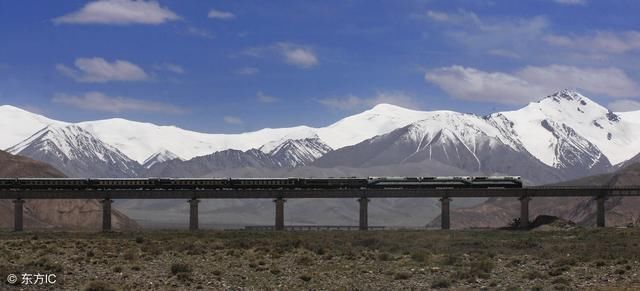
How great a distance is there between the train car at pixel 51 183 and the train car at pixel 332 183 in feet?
90.9

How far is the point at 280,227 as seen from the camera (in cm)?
10744

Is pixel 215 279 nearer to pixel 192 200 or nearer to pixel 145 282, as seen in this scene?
pixel 145 282

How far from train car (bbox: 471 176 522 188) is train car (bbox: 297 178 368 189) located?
49.3ft

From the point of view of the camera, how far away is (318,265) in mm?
52094

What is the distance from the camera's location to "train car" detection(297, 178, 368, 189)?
114 m

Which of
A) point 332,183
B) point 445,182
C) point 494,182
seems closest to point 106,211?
point 332,183

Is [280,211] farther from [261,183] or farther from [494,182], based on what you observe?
[494,182]

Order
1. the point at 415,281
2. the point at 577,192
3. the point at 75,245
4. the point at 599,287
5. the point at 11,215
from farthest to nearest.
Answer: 1. the point at 11,215
2. the point at 577,192
3. the point at 75,245
4. the point at 415,281
5. the point at 599,287

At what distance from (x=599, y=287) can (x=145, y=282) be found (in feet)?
72.4

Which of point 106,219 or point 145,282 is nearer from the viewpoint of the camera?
point 145,282

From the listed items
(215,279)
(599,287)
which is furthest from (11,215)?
(599,287)

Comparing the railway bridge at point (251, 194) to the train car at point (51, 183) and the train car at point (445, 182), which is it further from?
the train car at point (445, 182)

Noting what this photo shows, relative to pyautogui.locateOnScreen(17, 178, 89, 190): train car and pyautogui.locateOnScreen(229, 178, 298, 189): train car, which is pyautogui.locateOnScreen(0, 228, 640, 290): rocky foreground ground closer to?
pyautogui.locateOnScreen(229, 178, 298, 189): train car

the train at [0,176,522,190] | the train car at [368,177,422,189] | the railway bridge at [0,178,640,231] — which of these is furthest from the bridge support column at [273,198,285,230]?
the train car at [368,177,422,189]
